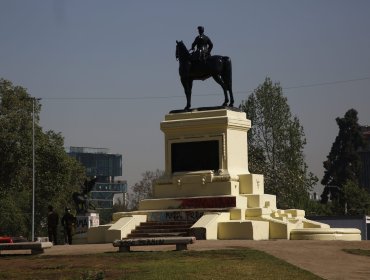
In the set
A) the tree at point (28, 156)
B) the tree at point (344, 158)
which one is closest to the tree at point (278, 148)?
the tree at point (28, 156)

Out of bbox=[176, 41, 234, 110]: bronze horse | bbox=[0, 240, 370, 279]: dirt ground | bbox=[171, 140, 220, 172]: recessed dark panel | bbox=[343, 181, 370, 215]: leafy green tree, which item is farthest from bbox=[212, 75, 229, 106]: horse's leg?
bbox=[343, 181, 370, 215]: leafy green tree

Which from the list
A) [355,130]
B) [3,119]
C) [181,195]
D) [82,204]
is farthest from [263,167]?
[355,130]

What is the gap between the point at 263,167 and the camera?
69.2 meters

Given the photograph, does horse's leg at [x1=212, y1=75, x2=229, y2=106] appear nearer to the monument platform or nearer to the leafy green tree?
the monument platform

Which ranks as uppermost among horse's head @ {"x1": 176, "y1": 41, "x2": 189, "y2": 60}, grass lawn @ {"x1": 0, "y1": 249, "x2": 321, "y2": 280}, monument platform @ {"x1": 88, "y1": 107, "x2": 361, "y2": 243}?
horse's head @ {"x1": 176, "y1": 41, "x2": 189, "y2": 60}

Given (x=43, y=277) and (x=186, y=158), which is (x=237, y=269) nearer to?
(x=43, y=277)

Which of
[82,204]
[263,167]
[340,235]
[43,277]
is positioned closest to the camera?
[43,277]

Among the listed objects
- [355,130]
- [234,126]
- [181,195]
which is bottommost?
[181,195]

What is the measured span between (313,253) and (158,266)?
5.23 m

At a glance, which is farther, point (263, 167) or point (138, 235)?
point (263, 167)

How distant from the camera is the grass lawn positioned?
68.8 ft

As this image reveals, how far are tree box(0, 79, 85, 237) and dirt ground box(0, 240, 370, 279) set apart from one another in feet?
131

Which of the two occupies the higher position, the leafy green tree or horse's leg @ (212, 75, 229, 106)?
horse's leg @ (212, 75, 229, 106)

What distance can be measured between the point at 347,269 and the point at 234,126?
16.2 metres
